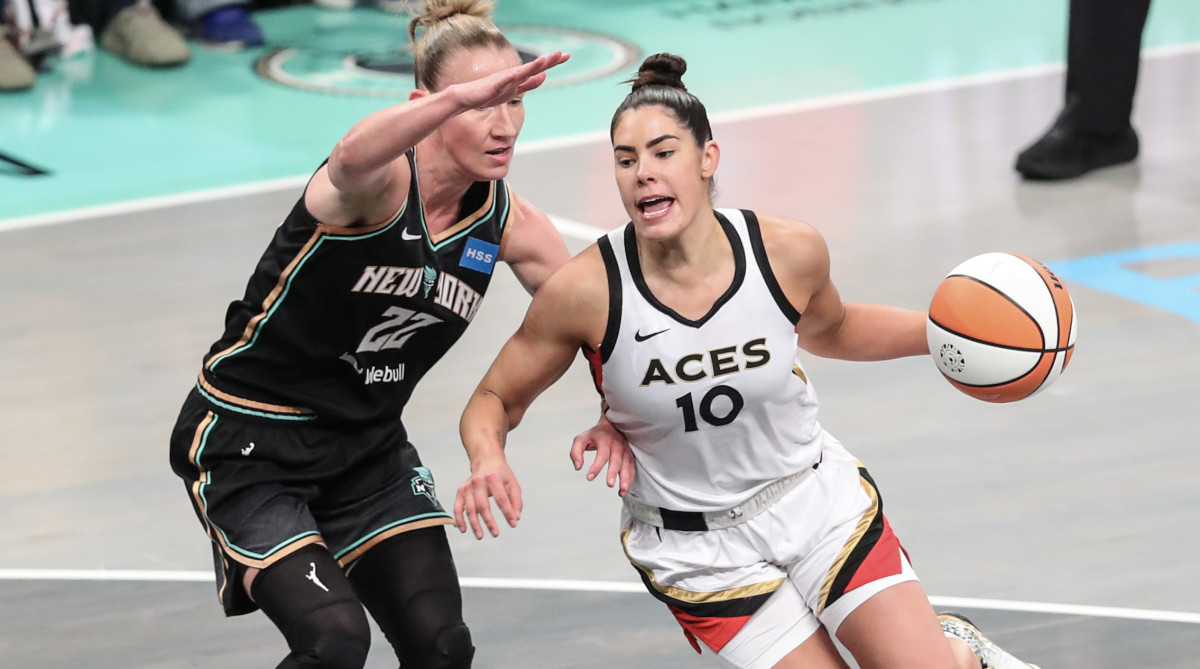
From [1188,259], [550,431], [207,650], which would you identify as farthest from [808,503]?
[1188,259]

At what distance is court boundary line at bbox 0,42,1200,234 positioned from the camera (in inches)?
321

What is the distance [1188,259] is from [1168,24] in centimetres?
454

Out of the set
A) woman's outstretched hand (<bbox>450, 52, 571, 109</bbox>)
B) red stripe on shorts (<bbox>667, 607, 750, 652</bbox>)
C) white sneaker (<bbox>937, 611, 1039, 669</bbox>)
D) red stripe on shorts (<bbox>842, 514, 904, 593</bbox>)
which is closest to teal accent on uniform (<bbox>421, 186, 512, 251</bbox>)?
woman's outstretched hand (<bbox>450, 52, 571, 109</bbox>)

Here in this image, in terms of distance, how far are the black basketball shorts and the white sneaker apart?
1.20 metres

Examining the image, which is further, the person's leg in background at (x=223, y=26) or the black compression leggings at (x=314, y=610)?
the person's leg in background at (x=223, y=26)

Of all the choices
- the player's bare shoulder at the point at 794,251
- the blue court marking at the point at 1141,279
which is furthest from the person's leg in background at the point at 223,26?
the player's bare shoulder at the point at 794,251

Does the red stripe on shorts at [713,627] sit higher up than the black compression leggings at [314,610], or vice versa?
the black compression leggings at [314,610]

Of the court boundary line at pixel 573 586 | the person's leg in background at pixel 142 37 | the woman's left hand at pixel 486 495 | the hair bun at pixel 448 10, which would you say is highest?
the hair bun at pixel 448 10

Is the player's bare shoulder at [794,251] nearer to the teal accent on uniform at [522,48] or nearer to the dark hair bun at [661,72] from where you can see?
the dark hair bun at [661,72]

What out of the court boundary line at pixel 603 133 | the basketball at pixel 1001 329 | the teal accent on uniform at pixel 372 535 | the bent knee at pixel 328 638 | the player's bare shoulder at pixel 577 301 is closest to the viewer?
the bent knee at pixel 328 638

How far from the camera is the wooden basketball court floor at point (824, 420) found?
14.7ft

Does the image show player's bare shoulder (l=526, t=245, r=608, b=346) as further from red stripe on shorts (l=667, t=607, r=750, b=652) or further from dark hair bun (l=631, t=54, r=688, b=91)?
red stripe on shorts (l=667, t=607, r=750, b=652)

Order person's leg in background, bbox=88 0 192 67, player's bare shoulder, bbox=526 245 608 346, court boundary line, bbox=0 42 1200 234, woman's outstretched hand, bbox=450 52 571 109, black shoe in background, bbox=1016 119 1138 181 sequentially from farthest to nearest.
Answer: person's leg in background, bbox=88 0 192 67 → black shoe in background, bbox=1016 119 1138 181 → court boundary line, bbox=0 42 1200 234 → player's bare shoulder, bbox=526 245 608 346 → woman's outstretched hand, bbox=450 52 571 109

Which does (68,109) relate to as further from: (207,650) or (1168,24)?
(1168,24)
